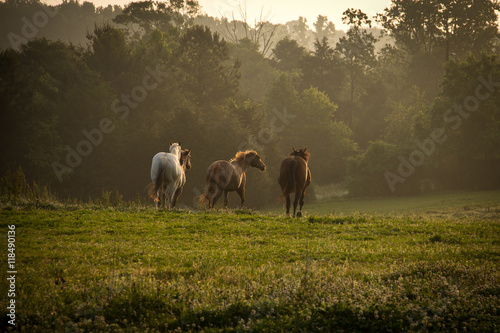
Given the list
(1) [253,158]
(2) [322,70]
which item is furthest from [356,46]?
(1) [253,158]

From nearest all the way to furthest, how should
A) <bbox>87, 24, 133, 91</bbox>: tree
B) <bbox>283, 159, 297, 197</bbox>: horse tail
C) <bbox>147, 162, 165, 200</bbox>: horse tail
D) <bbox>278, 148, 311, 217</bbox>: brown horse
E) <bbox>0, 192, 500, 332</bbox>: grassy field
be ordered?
1. <bbox>0, 192, 500, 332</bbox>: grassy field
2. <bbox>283, 159, 297, 197</bbox>: horse tail
3. <bbox>278, 148, 311, 217</bbox>: brown horse
4. <bbox>147, 162, 165, 200</bbox>: horse tail
5. <bbox>87, 24, 133, 91</bbox>: tree

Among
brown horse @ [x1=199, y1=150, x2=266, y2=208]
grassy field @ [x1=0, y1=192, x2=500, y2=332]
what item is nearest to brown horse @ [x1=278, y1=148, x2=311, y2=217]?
brown horse @ [x1=199, y1=150, x2=266, y2=208]

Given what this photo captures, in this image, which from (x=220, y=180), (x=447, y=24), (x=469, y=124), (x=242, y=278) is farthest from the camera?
(x=447, y=24)

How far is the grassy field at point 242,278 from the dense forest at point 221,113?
34.3 metres

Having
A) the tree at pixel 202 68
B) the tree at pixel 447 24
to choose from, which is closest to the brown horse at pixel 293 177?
the tree at pixel 202 68

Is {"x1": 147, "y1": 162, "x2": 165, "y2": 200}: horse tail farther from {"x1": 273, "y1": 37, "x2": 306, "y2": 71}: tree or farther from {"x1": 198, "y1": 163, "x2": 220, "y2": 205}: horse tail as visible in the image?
{"x1": 273, "y1": 37, "x2": 306, "y2": 71}: tree

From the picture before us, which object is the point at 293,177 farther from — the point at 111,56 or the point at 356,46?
the point at 356,46

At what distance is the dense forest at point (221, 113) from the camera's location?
4816 centimetres

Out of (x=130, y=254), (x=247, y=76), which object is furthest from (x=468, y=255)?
(x=247, y=76)

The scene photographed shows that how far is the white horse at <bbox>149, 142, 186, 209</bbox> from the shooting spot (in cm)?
2062

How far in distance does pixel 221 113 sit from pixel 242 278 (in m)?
48.3

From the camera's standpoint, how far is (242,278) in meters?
8.50

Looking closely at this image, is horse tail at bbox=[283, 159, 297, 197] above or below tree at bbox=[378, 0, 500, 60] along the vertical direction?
below

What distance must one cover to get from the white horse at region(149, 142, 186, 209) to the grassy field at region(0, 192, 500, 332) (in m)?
5.71
